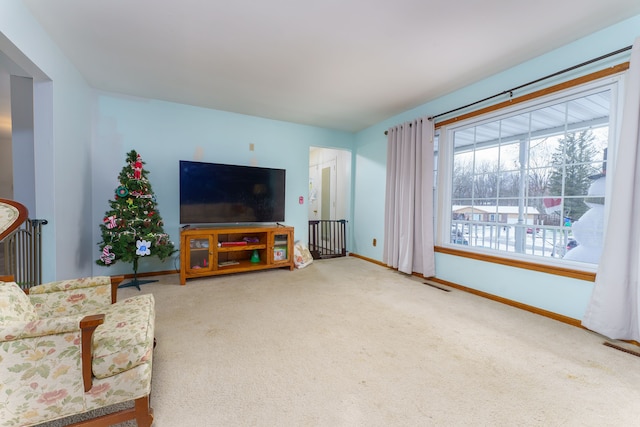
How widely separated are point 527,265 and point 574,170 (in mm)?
955

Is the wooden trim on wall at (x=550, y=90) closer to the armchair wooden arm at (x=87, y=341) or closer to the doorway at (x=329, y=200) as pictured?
the doorway at (x=329, y=200)

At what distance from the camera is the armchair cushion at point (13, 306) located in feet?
3.58

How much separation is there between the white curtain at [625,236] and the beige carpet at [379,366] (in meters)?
0.21

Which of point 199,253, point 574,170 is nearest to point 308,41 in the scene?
point 574,170

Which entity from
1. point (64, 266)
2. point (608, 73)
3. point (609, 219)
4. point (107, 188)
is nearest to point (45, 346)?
point (64, 266)

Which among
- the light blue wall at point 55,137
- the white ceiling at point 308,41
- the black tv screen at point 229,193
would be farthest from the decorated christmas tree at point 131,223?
the white ceiling at point 308,41

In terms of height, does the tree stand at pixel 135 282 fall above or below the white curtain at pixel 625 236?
below

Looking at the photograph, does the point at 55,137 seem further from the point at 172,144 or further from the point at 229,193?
the point at 229,193

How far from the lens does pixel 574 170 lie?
2.36 metres

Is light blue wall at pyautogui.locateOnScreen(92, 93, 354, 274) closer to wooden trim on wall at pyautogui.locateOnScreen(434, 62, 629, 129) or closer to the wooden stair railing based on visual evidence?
the wooden stair railing

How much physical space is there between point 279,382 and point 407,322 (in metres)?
1.27

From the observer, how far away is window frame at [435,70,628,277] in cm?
208

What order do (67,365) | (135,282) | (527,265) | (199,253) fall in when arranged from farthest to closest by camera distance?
(199,253) < (135,282) < (527,265) < (67,365)

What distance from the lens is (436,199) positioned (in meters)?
3.52
